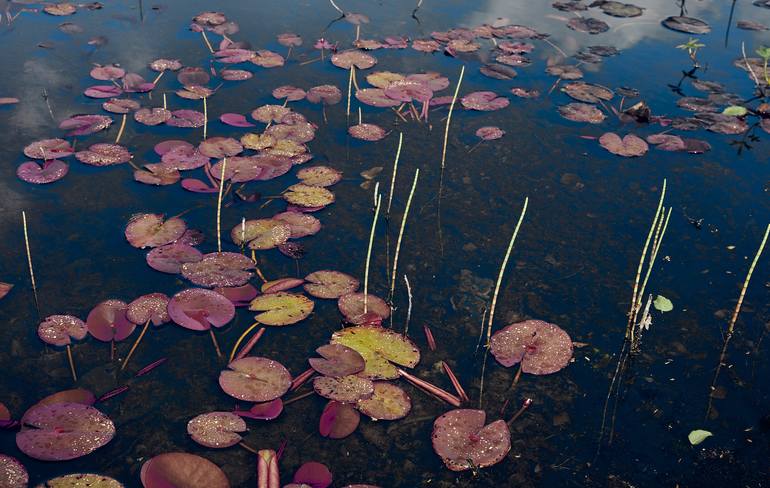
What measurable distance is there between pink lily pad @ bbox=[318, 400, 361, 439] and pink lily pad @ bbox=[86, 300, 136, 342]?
112 cm

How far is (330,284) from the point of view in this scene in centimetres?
347

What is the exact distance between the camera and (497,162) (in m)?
4.68

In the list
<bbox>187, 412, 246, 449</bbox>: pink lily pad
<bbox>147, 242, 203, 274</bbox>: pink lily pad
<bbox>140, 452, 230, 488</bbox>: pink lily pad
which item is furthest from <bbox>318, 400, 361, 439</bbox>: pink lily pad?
<bbox>147, 242, 203, 274</bbox>: pink lily pad

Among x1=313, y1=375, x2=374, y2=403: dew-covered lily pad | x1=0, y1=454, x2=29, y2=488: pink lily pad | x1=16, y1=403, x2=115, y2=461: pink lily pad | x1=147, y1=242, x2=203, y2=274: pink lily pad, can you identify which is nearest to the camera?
x1=0, y1=454, x2=29, y2=488: pink lily pad

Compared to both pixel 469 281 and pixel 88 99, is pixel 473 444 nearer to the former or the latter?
pixel 469 281

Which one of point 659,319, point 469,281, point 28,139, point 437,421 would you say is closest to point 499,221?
point 469,281

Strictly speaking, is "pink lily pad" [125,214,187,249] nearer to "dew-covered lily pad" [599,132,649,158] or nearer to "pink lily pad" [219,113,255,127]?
"pink lily pad" [219,113,255,127]

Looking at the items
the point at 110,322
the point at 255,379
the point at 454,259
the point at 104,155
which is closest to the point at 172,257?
the point at 110,322

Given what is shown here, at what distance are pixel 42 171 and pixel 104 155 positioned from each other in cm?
40

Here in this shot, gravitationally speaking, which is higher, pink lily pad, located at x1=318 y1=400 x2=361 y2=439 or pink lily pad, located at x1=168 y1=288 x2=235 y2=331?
pink lily pad, located at x1=168 y1=288 x2=235 y2=331

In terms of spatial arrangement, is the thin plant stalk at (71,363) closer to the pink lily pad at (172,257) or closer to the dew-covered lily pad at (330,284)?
the pink lily pad at (172,257)

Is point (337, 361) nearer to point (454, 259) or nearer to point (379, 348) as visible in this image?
point (379, 348)

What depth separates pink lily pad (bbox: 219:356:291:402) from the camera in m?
2.85

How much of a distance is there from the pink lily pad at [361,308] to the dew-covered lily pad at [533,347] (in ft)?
1.96
